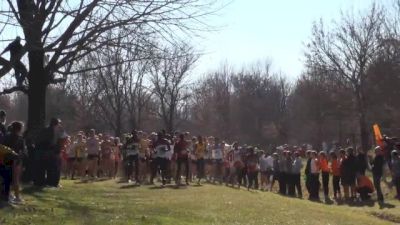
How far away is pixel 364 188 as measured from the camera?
25.1m

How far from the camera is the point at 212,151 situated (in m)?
26.6

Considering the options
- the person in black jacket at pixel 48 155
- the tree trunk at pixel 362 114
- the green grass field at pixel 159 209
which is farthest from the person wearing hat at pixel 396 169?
the tree trunk at pixel 362 114

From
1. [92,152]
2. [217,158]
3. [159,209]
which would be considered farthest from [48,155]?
[217,158]

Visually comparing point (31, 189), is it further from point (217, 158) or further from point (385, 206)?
point (385, 206)

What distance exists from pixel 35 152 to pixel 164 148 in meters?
5.57

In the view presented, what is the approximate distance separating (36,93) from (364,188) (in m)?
13.6

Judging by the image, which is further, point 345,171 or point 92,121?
point 92,121

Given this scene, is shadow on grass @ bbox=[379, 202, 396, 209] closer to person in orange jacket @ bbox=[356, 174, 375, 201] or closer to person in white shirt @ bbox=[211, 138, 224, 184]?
person in orange jacket @ bbox=[356, 174, 375, 201]

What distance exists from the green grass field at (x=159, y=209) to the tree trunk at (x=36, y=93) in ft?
7.88

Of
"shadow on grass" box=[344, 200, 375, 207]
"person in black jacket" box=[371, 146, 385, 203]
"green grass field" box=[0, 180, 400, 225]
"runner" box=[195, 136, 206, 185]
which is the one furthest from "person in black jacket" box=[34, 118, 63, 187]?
"person in black jacket" box=[371, 146, 385, 203]

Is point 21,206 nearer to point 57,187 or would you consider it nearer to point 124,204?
point 124,204

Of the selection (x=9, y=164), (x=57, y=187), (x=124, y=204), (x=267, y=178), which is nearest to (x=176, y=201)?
(x=124, y=204)

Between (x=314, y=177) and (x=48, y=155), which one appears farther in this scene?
(x=314, y=177)

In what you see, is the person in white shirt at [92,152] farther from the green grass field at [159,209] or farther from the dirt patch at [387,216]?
the dirt patch at [387,216]
